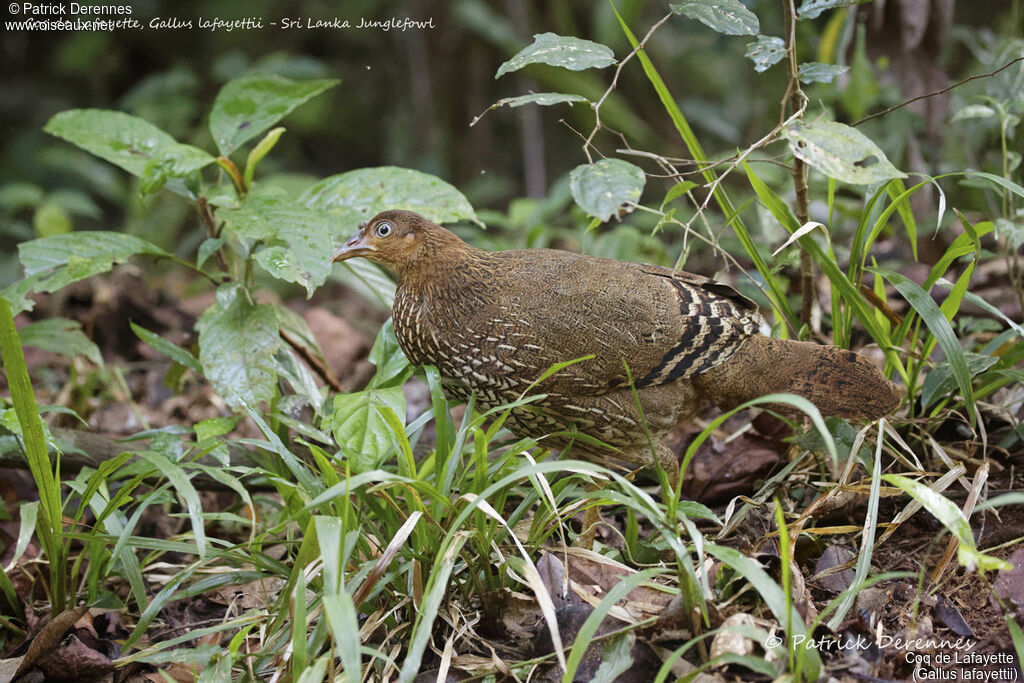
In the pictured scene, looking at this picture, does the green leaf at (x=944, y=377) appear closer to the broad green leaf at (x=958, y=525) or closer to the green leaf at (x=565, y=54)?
the broad green leaf at (x=958, y=525)

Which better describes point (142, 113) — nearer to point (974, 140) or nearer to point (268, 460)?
point (268, 460)

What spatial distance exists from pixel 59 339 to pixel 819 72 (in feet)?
9.92

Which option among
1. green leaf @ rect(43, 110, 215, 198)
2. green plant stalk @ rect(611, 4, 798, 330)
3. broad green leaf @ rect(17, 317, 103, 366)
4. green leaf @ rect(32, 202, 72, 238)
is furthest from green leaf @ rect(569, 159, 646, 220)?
green leaf @ rect(32, 202, 72, 238)

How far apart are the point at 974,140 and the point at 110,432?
420cm

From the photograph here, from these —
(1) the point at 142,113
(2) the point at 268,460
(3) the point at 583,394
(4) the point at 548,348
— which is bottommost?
(2) the point at 268,460

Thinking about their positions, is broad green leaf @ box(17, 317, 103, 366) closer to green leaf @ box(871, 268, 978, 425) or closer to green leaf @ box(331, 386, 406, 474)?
green leaf @ box(331, 386, 406, 474)

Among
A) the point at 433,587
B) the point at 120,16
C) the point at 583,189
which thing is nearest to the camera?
the point at 433,587

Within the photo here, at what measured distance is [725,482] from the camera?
2881 millimetres

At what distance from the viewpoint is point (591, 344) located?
2666mm

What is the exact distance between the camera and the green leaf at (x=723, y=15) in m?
2.39

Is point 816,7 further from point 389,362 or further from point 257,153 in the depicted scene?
point 257,153

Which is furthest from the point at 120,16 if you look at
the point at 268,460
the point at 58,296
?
the point at 268,460

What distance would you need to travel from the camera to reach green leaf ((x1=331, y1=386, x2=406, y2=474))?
89.4 inches

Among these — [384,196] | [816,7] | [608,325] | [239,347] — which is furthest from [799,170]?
[239,347]
